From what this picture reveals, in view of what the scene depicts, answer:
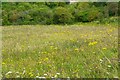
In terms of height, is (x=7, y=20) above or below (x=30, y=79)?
below

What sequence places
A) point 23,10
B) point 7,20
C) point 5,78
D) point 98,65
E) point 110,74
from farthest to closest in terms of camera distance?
point 23,10 < point 7,20 < point 98,65 < point 5,78 < point 110,74

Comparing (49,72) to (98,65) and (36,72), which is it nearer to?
(36,72)

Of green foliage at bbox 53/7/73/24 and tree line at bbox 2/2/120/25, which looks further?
tree line at bbox 2/2/120/25

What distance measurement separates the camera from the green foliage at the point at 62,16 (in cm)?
3444

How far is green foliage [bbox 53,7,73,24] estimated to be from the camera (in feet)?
113

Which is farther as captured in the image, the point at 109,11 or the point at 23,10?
the point at 23,10

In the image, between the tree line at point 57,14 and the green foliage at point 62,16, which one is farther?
the tree line at point 57,14

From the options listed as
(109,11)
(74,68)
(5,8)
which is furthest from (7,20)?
(74,68)

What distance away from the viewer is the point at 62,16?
115 ft

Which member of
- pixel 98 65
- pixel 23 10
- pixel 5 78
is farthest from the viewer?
pixel 23 10

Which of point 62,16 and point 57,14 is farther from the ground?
point 57,14

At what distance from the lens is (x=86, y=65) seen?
13.8ft

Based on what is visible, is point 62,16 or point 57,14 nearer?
point 57,14

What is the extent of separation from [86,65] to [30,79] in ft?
3.27
